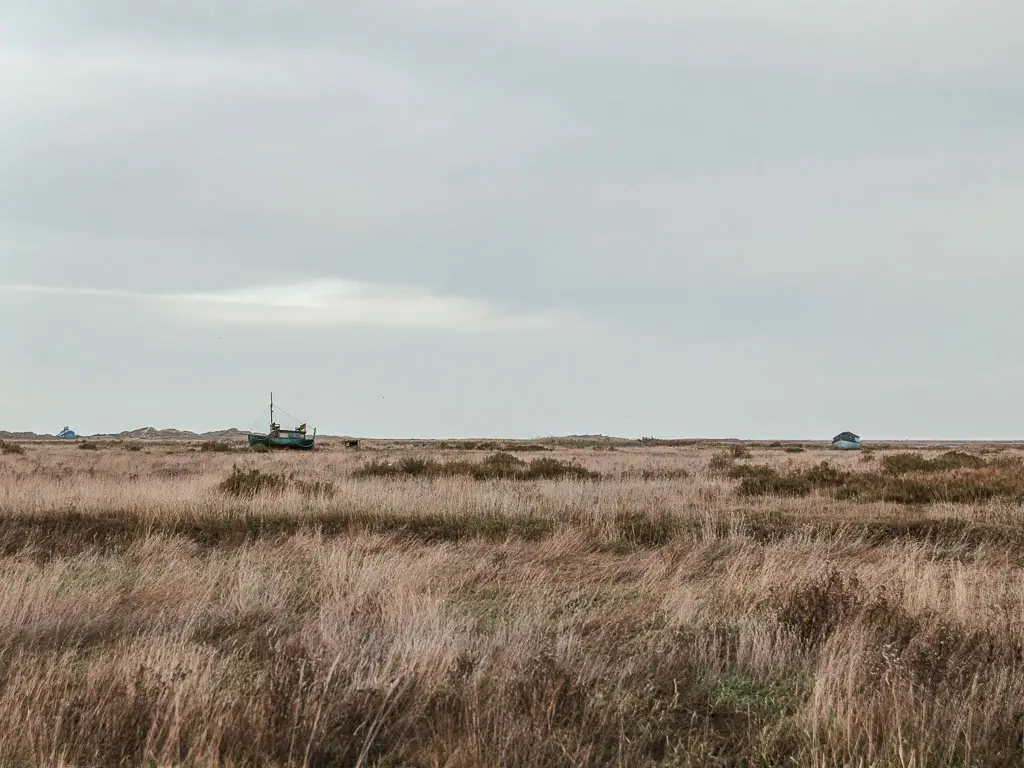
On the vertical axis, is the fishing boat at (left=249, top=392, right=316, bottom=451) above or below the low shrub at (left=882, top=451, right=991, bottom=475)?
above

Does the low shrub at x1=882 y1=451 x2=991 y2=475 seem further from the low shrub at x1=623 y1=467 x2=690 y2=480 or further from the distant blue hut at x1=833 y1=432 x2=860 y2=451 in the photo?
the distant blue hut at x1=833 y1=432 x2=860 y2=451

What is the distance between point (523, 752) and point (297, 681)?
142 centimetres

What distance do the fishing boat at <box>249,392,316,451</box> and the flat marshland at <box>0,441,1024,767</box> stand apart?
3717 centimetres

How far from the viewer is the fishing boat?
157ft

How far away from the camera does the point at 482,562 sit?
8.48 metres


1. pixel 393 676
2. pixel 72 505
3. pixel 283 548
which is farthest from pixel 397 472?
pixel 393 676

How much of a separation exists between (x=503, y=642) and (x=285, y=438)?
4605cm

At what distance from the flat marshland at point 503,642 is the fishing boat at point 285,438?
3717cm

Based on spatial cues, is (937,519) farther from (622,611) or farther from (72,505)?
(72,505)

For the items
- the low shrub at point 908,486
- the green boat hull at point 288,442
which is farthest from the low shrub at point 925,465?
the green boat hull at point 288,442

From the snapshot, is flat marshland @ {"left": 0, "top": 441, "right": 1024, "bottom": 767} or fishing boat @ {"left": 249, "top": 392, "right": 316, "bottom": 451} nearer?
flat marshland @ {"left": 0, "top": 441, "right": 1024, "bottom": 767}

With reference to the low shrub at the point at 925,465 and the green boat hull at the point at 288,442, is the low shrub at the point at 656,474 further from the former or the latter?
the green boat hull at the point at 288,442

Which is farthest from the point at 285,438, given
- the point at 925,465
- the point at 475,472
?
the point at 925,465

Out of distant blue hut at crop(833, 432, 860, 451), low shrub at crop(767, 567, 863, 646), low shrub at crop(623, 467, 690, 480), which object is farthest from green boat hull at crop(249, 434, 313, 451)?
distant blue hut at crop(833, 432, 860, 451)
